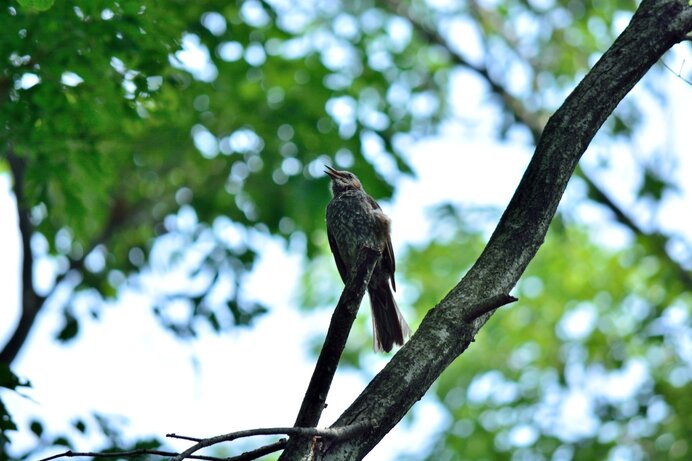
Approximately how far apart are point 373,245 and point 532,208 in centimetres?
163

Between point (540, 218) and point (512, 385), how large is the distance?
7557mm

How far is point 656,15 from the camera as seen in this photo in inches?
127

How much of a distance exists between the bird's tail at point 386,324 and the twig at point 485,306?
1585 mm

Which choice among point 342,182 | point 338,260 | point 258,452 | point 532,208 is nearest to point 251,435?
point 258,452

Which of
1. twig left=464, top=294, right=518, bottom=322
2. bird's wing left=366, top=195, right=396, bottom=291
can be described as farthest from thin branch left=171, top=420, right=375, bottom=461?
bird's wing left=366, top=195, right=396, bottom=291

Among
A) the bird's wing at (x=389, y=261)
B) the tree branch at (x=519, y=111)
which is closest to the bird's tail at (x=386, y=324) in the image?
the bird's wing at (x=389, y=261)

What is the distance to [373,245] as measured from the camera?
4.64 m

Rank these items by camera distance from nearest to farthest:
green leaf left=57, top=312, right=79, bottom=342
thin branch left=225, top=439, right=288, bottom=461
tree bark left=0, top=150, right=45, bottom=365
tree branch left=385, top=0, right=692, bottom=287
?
thin branch left=225, top=439, right=288, bottom=461 < tree bark left=0, top=150, right=45, bottom=365 < green leaf left=57, top=312, right=79, bottom=342 < tree branch left=385, top=0, right=692, bottom=287

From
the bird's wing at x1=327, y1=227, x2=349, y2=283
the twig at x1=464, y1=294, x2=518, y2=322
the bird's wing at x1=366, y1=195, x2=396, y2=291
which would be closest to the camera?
the twig at x1=464, y1=294, x2=518, y2=322

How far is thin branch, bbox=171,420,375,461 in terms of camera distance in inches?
97.8

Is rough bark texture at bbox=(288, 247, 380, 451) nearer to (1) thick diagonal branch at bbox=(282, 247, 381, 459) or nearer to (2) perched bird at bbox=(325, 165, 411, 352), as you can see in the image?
(1) thick diagonal branch at bbox=(282, 247, 381, 459)

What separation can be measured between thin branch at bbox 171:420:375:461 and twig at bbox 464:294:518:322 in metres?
0.53

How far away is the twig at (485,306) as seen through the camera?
9.25ft

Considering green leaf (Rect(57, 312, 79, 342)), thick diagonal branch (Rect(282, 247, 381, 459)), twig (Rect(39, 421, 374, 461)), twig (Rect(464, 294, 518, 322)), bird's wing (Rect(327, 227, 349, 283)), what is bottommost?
twig (Rect(39, 421, 374, 461))
